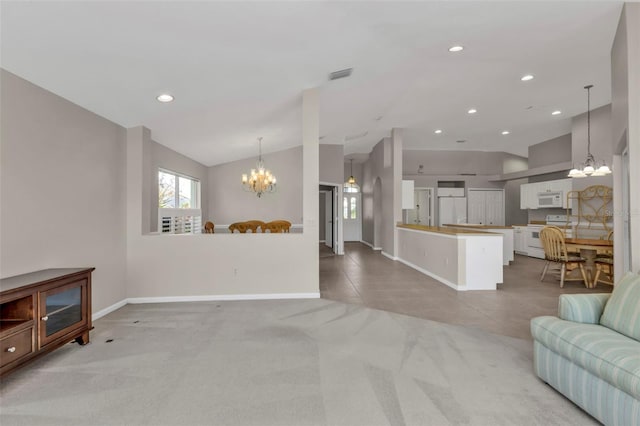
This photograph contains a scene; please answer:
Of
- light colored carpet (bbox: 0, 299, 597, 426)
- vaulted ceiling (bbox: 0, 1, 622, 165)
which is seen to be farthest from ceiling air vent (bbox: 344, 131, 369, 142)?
light colored carpet (bbox: 0, 299, 597, 426)

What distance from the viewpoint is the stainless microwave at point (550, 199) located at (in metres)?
8.09

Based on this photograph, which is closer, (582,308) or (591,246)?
(582,308)

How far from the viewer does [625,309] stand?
6.63 ft

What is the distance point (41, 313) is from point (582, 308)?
12.6 ft

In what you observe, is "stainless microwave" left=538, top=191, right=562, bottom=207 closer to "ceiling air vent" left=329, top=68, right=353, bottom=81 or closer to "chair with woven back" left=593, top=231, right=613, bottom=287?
"chair with woven back" left=593, top=231, right=613, bottom=287

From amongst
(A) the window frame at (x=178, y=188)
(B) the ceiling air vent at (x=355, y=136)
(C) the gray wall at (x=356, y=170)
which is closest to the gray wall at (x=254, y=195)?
(A) the window frame at (x=178, y=188)

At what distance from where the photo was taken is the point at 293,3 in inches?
99.4

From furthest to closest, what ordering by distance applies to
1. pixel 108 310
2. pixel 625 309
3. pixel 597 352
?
pixel 108 310, pixel 625 309, pixel 597 352

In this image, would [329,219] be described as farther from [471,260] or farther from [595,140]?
[595,140]

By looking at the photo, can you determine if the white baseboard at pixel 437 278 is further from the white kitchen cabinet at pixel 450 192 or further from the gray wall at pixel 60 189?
the gray wall at pixel 60 189

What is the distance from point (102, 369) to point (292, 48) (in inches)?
127

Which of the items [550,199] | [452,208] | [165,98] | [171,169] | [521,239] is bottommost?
[521,239]

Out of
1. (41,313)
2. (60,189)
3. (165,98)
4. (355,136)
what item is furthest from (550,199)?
(41,313)

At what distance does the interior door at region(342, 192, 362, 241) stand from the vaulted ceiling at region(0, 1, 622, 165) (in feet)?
21.5
